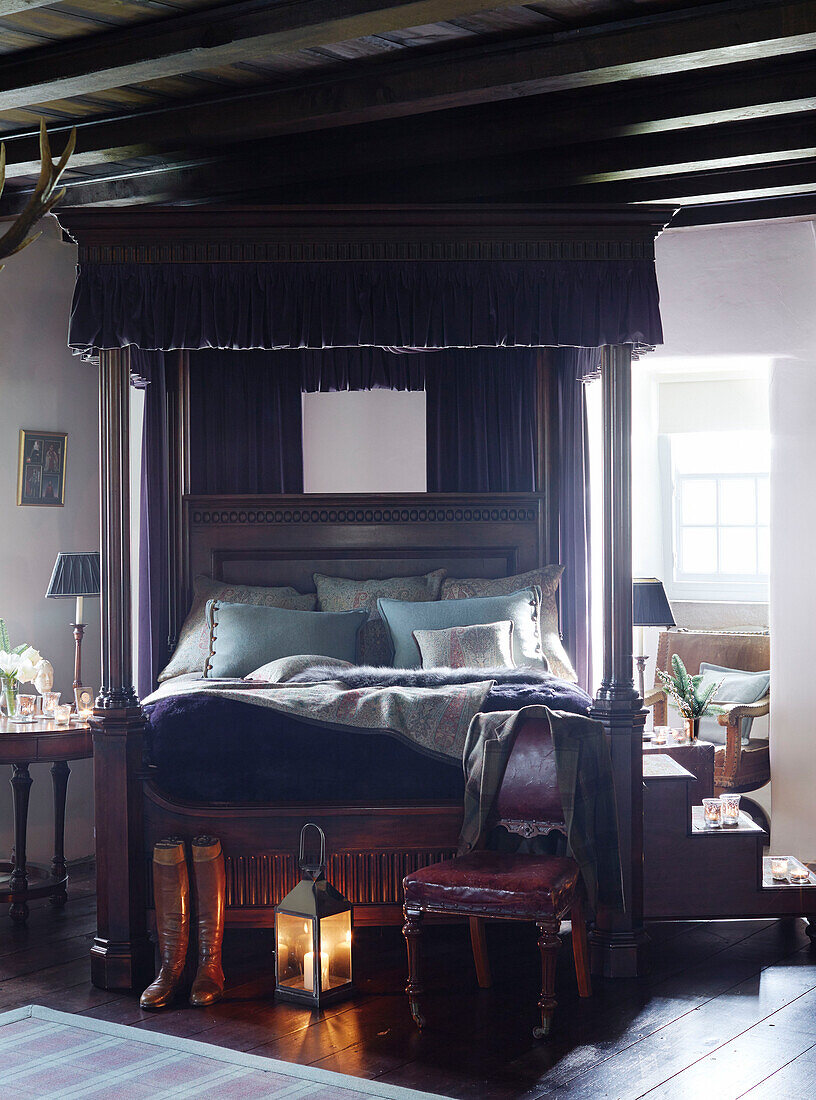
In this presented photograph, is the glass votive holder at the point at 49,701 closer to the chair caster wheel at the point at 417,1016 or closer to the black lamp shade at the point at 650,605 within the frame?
the chair caster wheel at the point at 417,1016

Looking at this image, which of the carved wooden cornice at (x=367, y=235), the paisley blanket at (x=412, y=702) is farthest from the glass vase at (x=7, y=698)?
the carved wooden cornice at (x=367, y=235)

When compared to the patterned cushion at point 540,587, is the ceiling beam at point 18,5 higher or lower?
higher

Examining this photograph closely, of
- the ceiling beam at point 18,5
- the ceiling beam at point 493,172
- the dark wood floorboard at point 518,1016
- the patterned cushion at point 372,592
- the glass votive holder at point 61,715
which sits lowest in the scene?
the dark wood floorboard at point 518,1016

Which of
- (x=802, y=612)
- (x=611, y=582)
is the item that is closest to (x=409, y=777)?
(x=611, y=582)

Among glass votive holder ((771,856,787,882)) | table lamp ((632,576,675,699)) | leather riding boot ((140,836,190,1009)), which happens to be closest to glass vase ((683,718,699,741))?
table lamp ((632,576,675,699))

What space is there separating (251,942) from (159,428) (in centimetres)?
252

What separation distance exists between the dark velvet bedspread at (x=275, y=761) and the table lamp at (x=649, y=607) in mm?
1411

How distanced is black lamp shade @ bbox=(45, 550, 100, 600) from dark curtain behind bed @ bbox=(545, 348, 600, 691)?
225cm

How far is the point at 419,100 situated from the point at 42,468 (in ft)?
8.97

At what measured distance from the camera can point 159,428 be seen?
579cm

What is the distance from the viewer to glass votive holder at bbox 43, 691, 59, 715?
5.02 metres

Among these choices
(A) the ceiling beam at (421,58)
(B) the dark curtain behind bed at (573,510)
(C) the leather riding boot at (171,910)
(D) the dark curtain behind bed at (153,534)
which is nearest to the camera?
(A) the ceiling beam at (421,58)

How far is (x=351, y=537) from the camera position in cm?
589

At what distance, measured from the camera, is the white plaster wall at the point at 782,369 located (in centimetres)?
551
